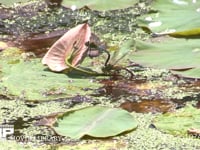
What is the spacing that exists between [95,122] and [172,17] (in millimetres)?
620

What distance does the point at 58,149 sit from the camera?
1.51 meters

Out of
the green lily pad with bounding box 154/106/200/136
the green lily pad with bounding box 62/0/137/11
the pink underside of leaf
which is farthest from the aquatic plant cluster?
the green lily pad with bounding box 154/106/200/136

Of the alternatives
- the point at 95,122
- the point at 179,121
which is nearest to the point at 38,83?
the point at 95,122

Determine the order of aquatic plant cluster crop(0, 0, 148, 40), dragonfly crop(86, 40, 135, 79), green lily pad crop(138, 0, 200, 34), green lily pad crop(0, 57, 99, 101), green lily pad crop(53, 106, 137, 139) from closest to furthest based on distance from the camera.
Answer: green lily pad crop(53, 106, 137, 139), green lily pad crop(0, 57, 99, 101), dragonfly crop(86, 40, 135, 79), green lily pad crop(138, 0, 200, 34), aquatic plant cluster crop(0, 0, 148, 40)

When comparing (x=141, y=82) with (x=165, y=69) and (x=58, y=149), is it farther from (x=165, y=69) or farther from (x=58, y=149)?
(x=58, y=149)

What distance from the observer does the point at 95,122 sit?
1593 mm

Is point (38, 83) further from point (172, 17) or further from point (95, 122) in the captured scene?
point (172, 17)

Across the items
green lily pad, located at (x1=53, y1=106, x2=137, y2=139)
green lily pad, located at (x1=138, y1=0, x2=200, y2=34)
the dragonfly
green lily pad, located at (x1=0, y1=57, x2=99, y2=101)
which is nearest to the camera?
green lily pad, located at (x1=53, y1=106, x2=137, y2=139)

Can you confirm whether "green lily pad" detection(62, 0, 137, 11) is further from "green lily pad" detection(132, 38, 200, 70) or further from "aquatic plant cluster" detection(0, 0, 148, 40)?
"green lily pad" detection(132, 38, 200, 70)

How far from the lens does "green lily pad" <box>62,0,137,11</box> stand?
2283 mm

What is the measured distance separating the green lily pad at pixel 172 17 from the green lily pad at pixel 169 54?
0.08m

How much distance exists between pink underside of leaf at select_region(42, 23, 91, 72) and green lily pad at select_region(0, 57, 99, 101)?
2 centimetres

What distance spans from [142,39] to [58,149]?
65cm

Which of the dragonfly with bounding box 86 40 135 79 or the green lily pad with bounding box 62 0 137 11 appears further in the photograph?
the green lily pad with bounding box 62 0 137 11
